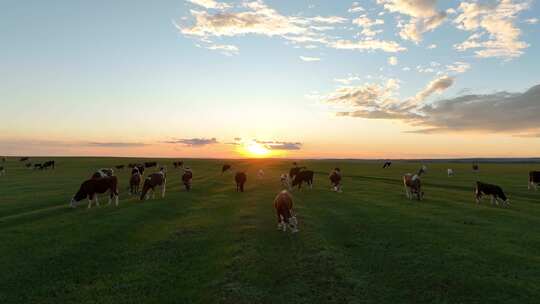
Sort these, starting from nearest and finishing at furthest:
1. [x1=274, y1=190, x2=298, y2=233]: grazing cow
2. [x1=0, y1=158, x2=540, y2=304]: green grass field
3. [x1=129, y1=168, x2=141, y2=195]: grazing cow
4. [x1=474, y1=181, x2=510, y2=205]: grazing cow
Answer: [x1=0, y1=158, x2=540, y2=304]: green grass field < [x1=274, y1=190, x2=298, y2=233]: grazing cow < [x1=474, y1=181, x2=510, y2=205]: grazing cow < [x1=129, y1=168, x2=141, y2=195]: grazing cow

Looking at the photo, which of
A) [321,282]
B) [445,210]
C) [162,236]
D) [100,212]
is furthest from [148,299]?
[445,210]

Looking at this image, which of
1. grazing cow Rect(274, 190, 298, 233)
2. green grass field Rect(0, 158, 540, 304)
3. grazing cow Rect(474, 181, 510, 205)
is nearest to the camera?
green grass field Rect(0, 158, 540, 304)

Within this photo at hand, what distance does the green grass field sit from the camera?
10.6 meters

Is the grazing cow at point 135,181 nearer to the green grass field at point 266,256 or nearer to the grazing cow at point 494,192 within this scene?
the green grass field at point 266,256

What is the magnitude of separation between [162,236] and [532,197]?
34314 millimetres

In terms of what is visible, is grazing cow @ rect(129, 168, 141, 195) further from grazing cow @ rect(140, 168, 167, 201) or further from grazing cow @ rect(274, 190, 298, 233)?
grazing cow @ rect(274, 190, 298, 233)

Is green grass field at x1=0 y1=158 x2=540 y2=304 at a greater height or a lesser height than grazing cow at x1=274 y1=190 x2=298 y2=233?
lesser

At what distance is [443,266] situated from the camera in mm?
12625

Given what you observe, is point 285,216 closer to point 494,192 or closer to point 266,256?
point 266,256

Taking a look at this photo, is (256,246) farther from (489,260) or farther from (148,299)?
(489,260)

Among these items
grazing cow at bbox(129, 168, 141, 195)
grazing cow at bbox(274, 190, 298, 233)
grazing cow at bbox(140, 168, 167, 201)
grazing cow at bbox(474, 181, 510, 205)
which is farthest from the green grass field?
grazing cow at bbox(129, 168, 141, 195)

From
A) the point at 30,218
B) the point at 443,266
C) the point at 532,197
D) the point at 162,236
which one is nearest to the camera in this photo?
the point at 443,266

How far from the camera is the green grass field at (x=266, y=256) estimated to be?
10.6 meters

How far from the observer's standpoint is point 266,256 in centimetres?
1353
